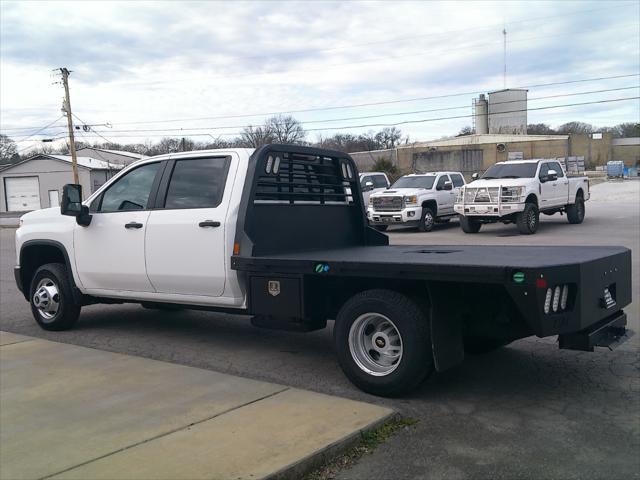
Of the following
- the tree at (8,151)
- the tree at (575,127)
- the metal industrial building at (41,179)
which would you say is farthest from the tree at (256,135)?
the tree at (575,127)

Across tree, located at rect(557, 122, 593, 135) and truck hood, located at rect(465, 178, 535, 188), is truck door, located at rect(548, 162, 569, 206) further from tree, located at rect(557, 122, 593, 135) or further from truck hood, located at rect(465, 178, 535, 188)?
tree, located at rect(557, 122, 593, 135)

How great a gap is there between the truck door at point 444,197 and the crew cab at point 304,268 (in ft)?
51.9

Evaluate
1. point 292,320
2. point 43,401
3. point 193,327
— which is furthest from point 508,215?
point 43,401

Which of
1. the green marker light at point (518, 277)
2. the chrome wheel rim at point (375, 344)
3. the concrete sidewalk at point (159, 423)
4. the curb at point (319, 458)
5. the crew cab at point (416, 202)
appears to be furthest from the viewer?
the crew cab at point (416, 202)

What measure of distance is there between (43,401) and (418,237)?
16.2m

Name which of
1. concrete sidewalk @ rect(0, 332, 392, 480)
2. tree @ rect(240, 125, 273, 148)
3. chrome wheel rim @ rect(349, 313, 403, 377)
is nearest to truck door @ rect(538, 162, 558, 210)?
chrome wheel rim @ rect(349, 313, 403, 377)

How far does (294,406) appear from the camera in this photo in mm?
4980

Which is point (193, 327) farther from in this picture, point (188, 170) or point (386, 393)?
point (386, 393)

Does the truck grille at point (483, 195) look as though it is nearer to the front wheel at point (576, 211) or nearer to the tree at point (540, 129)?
the front wheel at point (576, 211)

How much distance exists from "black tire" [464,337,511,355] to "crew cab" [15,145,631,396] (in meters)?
0.02

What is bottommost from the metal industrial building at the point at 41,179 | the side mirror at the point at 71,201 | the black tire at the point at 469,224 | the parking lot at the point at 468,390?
the parking lot at the point at 468,390

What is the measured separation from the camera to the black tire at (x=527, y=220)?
1922 centimetres

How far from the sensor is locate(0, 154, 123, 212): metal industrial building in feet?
202

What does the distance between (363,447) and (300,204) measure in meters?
3.13
